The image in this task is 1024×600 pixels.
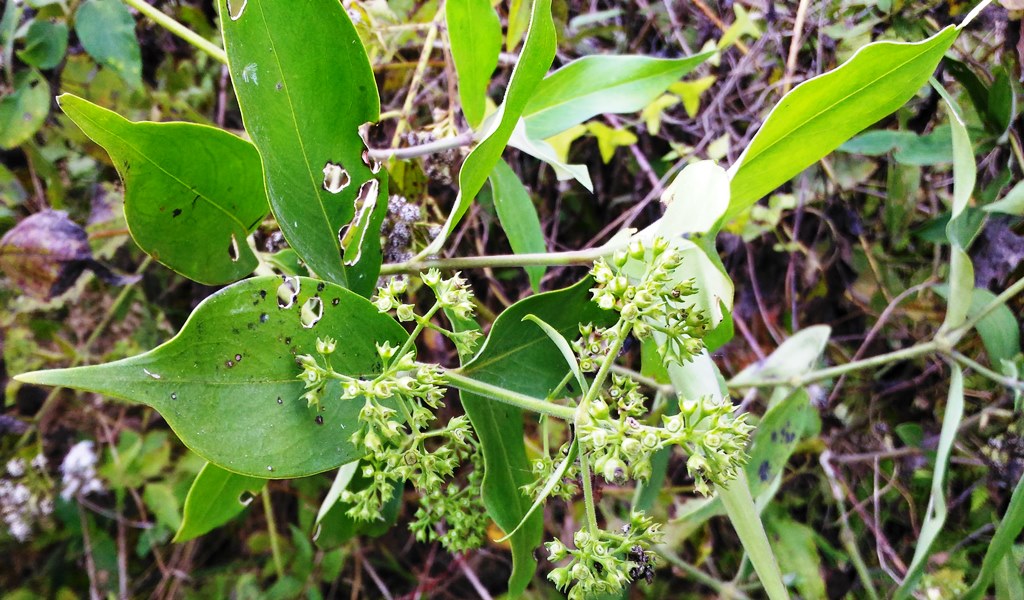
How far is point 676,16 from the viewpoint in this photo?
52.2 inches

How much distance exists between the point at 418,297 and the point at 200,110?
733 millimetres

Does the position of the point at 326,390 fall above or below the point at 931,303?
above

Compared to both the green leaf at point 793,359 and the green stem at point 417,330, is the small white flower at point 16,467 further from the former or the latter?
the green leaf at point 793,359

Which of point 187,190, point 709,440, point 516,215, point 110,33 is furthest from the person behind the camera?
point 110,33

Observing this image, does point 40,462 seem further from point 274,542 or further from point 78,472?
point 274,542

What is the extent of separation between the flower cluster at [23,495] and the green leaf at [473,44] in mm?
1306

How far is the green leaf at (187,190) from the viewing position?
55cm

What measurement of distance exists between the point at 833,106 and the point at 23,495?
1.74 meters

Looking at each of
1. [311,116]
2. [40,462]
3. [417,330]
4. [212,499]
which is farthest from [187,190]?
[40,462]

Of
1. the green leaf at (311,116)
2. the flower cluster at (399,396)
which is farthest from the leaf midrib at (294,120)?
the flower cluster at (399,396)

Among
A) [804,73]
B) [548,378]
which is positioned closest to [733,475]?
[548,378]

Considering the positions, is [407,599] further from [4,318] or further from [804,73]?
[804,73]

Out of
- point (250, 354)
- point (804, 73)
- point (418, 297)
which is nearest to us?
point (250, 354)

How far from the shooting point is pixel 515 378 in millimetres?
637
